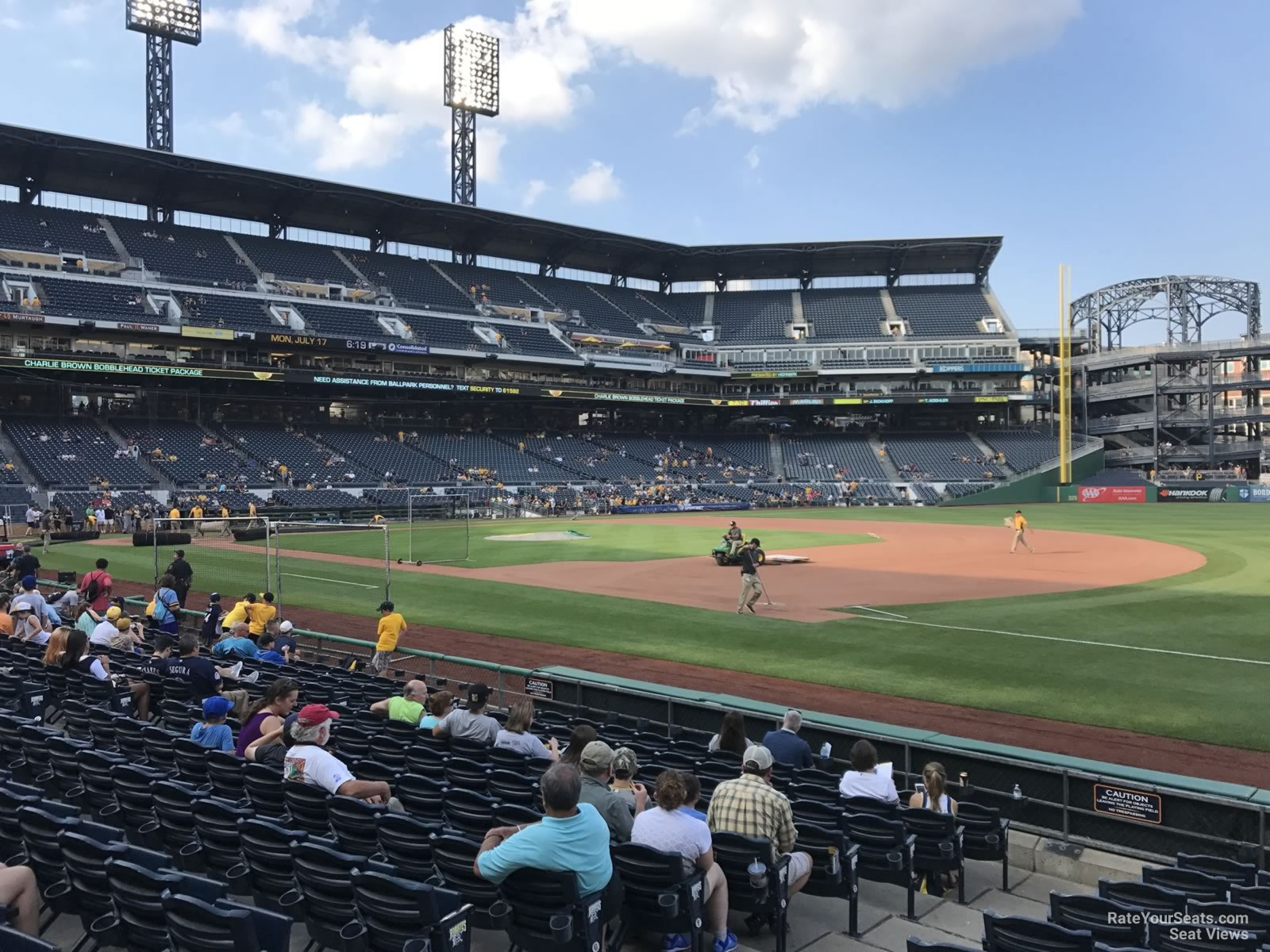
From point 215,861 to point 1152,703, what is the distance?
13449 millimetres

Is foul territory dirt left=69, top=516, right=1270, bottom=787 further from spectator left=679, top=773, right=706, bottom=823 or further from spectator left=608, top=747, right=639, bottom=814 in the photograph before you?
spectator left=679, top=773, right=706, bottom=823

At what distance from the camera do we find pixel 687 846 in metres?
5.79

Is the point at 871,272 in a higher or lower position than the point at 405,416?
higher

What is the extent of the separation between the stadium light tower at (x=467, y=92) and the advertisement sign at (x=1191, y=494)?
6479 cm

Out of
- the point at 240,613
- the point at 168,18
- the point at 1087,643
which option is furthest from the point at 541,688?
the point at 168,18

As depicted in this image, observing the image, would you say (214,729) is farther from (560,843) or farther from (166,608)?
(166,608)

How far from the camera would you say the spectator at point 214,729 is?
8672 millimetres

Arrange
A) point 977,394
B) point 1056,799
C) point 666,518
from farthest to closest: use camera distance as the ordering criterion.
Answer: point 977,394, point 666,518, point 1056,799

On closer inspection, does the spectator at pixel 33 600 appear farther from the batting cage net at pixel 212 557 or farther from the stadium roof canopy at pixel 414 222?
the stadium roof canopy at pixel 414 222

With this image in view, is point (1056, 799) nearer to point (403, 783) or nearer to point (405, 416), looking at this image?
point (403, 783)

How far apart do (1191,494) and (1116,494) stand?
5979mm

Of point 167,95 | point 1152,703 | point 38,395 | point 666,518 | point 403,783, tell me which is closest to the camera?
point 403,783

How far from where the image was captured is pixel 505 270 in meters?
88.2

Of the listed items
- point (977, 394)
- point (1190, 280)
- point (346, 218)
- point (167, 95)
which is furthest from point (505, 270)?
point (1190, 280)
